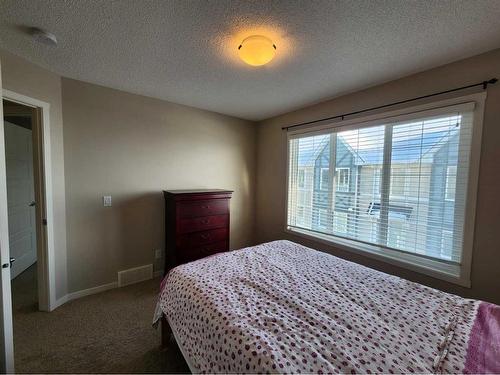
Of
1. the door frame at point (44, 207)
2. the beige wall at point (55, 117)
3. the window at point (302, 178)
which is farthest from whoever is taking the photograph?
the window at point (302, 178)

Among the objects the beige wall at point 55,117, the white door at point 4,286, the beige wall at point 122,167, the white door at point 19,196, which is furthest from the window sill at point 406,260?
the white door at point 19,196

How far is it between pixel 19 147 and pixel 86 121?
1.46m

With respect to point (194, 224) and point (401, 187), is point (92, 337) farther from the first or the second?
point (401, 187)

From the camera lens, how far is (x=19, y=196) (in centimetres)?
285

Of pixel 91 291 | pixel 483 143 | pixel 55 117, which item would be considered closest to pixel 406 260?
pixel 483 143

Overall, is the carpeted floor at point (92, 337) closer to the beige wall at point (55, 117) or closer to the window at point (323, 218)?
the beige wall at point (55, 117)

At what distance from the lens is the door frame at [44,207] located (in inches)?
78.9

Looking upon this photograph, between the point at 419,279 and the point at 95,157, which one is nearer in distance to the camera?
the point at 419,279

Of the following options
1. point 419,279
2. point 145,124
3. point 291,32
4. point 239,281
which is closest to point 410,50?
point 291,32

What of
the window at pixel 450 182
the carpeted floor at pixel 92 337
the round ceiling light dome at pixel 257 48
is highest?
the round ceiling light dome at pixel 257 48

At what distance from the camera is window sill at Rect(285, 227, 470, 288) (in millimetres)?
1857

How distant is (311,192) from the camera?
304 cm

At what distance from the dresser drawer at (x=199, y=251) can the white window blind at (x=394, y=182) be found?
48.0 inches

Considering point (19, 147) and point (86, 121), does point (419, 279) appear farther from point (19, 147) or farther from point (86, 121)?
point (19, 147)
